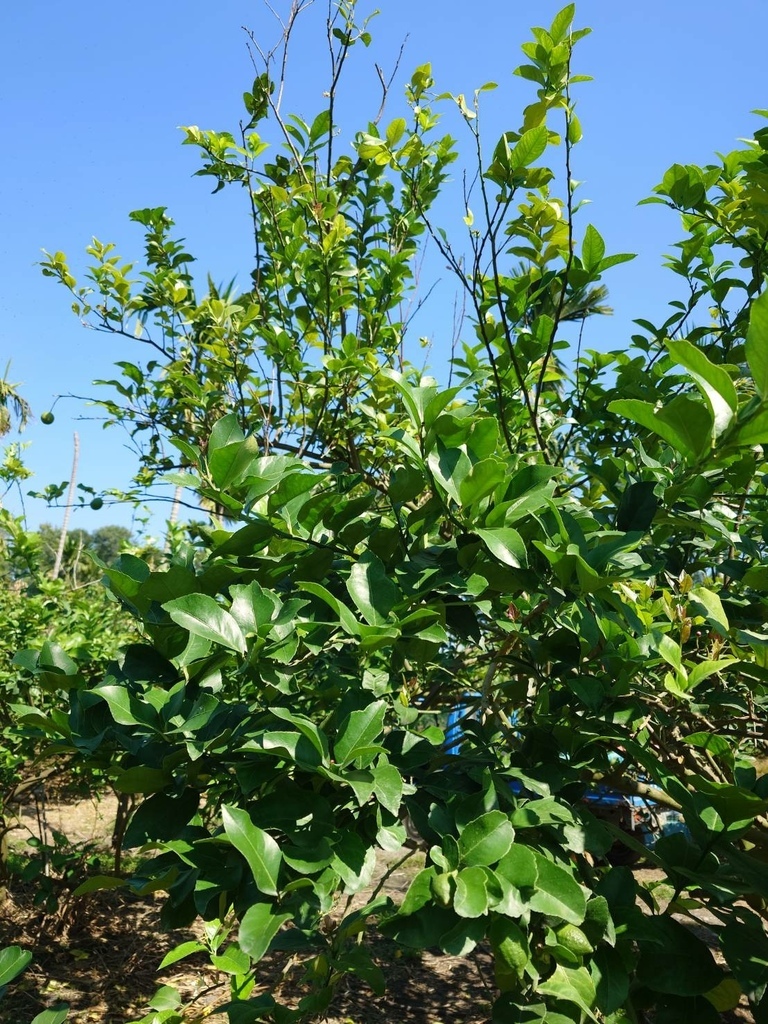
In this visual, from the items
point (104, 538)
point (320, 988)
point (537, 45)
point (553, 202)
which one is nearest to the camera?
point (320, 988)

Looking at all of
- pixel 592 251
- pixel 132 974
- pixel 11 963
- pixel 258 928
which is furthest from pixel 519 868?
pixel 132 974

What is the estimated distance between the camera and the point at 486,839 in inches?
39.0

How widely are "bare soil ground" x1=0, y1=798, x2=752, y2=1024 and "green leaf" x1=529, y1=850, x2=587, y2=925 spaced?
9.88ft

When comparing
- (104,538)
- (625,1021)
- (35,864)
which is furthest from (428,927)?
(104,538)

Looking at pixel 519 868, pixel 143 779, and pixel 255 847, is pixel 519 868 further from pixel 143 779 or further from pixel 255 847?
pixel 143 779

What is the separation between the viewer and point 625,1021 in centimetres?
112

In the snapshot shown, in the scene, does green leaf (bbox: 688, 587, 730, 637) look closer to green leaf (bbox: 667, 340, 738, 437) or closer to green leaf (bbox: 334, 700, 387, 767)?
green leaf (bbox: 667, 340, 738, 437)

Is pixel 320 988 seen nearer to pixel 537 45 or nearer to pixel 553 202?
→ pixel 553 202

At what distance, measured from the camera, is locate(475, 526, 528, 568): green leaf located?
1.06m

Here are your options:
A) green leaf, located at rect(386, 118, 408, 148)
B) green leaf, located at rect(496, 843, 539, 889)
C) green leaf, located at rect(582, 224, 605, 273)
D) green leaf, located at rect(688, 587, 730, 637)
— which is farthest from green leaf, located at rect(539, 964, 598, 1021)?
green leaf, located at rect(386, 118, 408, 148)

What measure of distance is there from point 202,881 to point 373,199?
9.94 feet

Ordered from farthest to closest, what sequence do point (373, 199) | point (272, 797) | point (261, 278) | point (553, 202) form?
1. point (261, 278)
2. point (373, 199)
3. point (553, 202)
4. point (272, 797)

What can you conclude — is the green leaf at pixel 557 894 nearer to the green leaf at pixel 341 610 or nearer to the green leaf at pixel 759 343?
the green leaf at pixel 341 610

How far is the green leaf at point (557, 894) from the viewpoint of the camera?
3.22 ft
